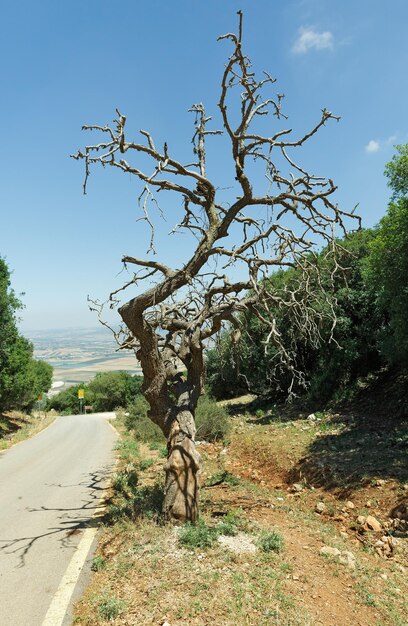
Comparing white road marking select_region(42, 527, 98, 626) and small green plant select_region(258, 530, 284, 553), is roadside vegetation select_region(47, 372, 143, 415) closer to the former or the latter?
white road marking select_region(42, 527, 98, 626)

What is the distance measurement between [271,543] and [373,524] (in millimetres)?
2828

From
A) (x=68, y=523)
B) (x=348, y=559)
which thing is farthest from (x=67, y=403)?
(x=348, y=559)

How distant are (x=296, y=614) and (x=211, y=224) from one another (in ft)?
17.1

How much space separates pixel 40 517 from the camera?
8.01m

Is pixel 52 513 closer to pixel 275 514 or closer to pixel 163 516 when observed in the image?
pixel 163 516

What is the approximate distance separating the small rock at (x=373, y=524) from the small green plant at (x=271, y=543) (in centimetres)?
243

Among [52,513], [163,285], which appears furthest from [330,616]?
[52,513]

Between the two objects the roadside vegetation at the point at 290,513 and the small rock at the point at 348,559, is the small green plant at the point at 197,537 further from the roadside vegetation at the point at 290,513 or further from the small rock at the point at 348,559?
the small rock at the point at 348,559

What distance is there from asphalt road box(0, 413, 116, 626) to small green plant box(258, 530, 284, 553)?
2.76 metres

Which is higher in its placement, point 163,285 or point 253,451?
point 163,285

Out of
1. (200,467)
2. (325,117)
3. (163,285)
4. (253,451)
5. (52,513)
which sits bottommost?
(253,451)

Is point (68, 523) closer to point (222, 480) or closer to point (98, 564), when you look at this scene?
point (98, 564)

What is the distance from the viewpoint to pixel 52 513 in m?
8.30

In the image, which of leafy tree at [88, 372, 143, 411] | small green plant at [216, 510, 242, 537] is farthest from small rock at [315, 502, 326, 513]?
leafy tree at [88, 372, 143, 411]
